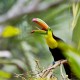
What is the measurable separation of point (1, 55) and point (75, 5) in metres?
1.02

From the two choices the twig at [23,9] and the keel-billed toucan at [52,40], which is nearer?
the keel-billed toucan at [52,40]

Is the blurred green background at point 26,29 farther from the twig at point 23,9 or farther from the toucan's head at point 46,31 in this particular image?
the toucan's head at point 46,31

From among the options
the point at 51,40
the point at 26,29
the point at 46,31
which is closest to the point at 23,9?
the point at 26,29

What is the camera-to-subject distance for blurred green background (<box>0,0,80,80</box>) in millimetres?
2133

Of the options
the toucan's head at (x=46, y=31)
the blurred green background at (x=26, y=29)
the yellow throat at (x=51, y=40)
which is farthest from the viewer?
the blurred green background at (x=26, y=29)

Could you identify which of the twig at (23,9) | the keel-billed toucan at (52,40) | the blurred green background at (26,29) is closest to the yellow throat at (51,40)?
the keel-billed toucan at (52,40)

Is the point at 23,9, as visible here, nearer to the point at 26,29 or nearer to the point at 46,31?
the point at 26,29

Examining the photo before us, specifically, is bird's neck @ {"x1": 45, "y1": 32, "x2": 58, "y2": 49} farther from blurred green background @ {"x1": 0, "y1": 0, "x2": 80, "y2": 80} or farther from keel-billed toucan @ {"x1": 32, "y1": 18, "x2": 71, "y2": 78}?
blurred green background @ {"x1": 0, "y1": 0, "x2": 80, "y2": 80}

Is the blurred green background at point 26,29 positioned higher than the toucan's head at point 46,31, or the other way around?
the blurred green background at point 26,29

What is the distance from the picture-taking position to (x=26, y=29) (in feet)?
7.42

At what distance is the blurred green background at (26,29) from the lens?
2133 mm

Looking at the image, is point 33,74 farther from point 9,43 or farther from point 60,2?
point 9,43

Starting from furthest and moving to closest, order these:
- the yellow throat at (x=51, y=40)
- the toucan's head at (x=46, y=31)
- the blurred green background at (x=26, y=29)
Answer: the blurred green background at (x=26, y=29) → the yellow throat at (x=51, y=40) → the toucan's head at (x=46, y=31)

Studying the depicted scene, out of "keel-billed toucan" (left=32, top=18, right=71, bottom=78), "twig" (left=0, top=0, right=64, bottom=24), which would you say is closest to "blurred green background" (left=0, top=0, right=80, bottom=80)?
A: "twig" (left=0, top=0, right=64, bottom=24)
